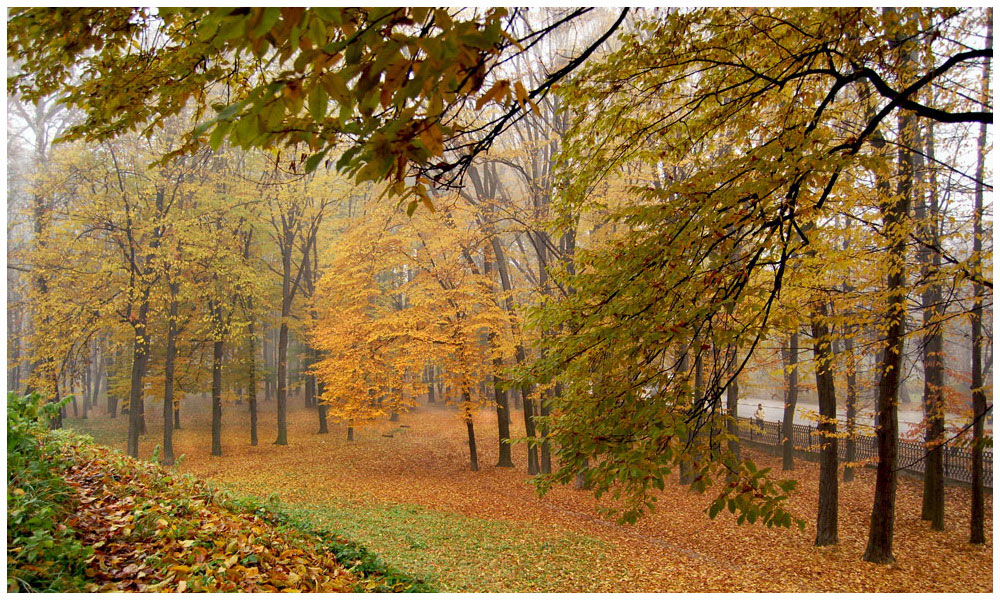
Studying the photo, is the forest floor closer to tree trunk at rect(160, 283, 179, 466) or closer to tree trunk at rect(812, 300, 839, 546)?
tree trunk at rect(812, 300, 839, 546)

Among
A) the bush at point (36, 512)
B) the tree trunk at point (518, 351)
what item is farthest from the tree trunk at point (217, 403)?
the bush at point (36, 512)

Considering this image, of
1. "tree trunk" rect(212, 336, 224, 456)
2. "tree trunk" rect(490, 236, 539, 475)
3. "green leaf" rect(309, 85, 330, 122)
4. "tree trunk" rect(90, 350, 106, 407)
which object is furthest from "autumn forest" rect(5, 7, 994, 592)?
"tree trunk" rect(90, 350, 106, 407)

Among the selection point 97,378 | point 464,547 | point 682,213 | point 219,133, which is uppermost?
point 682,213

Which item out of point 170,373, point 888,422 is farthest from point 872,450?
point 170,373

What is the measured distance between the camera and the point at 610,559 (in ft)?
21.6

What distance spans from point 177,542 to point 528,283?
41.9ft

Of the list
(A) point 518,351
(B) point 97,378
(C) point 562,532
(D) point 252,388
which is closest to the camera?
(C) point 562,532

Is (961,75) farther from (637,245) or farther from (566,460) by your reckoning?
(566,460)

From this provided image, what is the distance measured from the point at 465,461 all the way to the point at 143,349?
27.1 ft

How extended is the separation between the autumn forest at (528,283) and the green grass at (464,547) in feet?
0.22

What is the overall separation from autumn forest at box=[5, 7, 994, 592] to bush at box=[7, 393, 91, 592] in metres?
0.02

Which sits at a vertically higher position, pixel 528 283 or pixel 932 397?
pixel 528 283

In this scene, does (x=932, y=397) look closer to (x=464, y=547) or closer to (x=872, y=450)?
(x=464, y=547)

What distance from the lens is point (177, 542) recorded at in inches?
131
